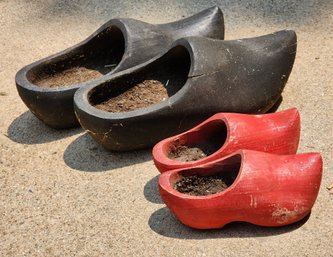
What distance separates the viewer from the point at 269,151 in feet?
7.13

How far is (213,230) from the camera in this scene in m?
2.04

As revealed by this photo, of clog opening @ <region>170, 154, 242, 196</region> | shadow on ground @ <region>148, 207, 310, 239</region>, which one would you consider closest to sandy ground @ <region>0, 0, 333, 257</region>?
shadow on ground @ <region>148, 207, 310, 239</region>

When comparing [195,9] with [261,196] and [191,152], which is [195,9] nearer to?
[191,152]

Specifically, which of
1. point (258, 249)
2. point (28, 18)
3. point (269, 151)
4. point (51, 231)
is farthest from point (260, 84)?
point (28, 18)

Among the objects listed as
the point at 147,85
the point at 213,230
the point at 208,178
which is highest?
the point at 147,85

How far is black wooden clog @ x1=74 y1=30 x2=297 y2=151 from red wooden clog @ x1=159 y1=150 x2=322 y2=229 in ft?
1.43

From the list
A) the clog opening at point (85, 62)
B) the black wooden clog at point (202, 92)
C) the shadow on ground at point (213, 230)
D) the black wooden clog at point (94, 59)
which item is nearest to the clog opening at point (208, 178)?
the shadow on ground at point (213, 230)

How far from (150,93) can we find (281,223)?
92cm

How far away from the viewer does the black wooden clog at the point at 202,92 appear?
236 cm

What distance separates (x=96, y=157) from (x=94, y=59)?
2.04 ft

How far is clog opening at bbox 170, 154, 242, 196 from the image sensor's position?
208 cm

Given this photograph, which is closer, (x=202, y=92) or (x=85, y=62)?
(x=202, y=92)

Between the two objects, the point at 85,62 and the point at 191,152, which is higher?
the point at 85,62

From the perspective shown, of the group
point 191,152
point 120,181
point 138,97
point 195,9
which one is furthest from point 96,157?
point 195,9
